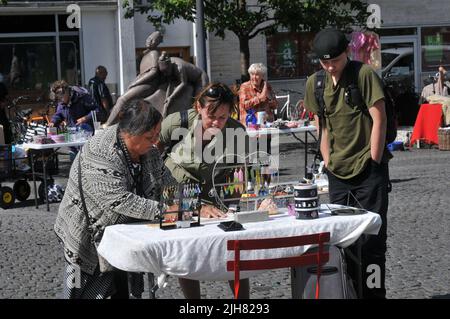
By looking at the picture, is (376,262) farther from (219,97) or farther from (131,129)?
(131,129)

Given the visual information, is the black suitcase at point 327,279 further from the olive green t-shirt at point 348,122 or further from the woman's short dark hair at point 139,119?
the woman's short dark hair at point 139,119

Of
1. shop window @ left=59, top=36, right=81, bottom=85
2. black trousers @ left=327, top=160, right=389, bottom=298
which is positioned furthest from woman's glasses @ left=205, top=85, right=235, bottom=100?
shop window @ left=59, top=36, right=81, bottom=85

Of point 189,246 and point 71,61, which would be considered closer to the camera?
point 189,246

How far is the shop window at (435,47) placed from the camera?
91.5 ft

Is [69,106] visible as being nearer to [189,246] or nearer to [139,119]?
[139,119]

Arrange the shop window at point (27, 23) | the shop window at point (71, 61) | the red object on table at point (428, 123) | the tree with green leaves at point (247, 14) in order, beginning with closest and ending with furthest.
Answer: the red object on table at point (428, 123) < the tree with green leaves at point (247, 14) < the shop window at point (27, 23) < the shop window at point (71, 61)

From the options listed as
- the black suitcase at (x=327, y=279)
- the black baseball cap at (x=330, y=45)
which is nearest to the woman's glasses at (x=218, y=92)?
the black baseball cap at (x=330, y=45)

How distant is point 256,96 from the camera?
12.7m

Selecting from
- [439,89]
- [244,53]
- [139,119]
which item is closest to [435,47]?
[439,89]

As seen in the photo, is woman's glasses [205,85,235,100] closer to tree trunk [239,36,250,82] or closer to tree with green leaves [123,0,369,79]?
tree with green leaves [123,0,369,79]

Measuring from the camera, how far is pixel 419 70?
2756cm

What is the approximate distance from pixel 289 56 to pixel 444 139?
10.4m

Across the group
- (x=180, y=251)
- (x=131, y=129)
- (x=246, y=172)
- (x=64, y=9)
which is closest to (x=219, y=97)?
(x=246, y=172)
